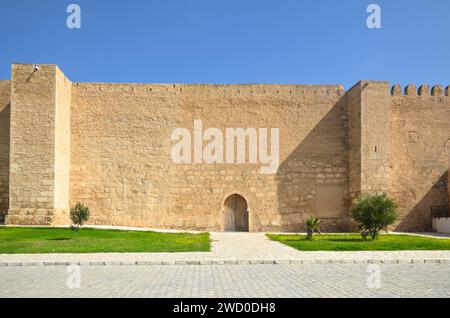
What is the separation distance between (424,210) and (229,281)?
1453cm

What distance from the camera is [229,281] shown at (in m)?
6.37

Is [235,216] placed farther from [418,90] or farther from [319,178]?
[418,90]

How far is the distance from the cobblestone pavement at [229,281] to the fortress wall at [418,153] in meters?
10.9

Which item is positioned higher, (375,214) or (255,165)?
(255,165)

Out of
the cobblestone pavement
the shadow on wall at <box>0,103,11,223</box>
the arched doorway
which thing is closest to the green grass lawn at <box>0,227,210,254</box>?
the cobblestone pavement

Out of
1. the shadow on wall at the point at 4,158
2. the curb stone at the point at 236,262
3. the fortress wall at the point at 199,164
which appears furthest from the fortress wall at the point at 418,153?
the shadow on wall at the point at 4,158

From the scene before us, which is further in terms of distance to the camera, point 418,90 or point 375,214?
point 418,90

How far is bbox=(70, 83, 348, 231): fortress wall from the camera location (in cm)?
1803

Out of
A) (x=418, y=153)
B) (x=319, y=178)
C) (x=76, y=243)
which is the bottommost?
(x=76, y=243)

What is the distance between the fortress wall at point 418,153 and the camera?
18.6 metres

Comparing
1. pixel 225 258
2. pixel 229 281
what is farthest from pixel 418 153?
pixel 229 281

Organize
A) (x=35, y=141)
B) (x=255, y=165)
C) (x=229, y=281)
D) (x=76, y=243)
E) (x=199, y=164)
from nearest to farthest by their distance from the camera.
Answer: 1. (x=229, y=281)
2. (x=76, y=243)
3. (x=35, y=141)
4. (x=199, y=164)
5. (x=255, y=165)

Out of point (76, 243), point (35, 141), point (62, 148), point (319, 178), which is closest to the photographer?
point (76, 243)
